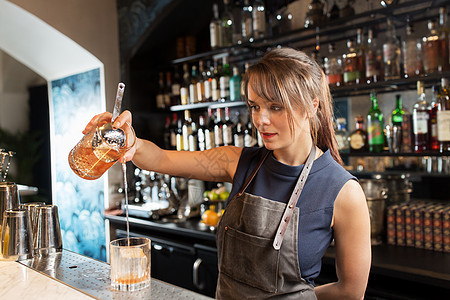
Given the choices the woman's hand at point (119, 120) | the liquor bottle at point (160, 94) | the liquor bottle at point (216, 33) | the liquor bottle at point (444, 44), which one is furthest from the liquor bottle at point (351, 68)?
the liquor bottle at point (160, 94)

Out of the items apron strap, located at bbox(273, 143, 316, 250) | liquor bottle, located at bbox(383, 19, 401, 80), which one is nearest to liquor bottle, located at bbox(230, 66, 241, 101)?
liquor bottle, located at bbox(383, 19, 401, 80)

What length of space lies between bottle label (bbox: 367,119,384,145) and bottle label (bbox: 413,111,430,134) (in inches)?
9.1

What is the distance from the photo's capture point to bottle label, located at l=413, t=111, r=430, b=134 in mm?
2463

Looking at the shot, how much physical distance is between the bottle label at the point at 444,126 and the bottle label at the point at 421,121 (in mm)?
105

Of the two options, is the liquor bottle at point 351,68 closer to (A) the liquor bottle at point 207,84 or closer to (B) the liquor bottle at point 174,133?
(A) the liquor bottle at point 207,84

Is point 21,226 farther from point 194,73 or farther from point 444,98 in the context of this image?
point 194,73

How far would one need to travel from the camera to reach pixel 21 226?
143 centimetres

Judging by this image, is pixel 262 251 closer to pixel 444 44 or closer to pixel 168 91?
pixel 444 44

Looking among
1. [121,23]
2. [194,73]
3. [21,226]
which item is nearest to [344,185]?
[21,226]

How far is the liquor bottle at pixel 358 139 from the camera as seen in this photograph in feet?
8.95

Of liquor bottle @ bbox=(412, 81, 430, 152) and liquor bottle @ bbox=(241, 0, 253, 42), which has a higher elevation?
liquor bottle @ bbox=(241, 0, 253, 42)

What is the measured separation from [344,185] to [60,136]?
3.70 metres

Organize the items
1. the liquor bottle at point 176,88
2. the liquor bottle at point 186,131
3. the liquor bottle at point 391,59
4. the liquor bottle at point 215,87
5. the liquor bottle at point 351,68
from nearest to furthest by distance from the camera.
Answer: the liquor bottle at point 391,59 < the liquor bottle at point 351,68 < the liquor bottle at point 215,87 < the liquor bottle at point 186,131 < the liquor bottle at point 176,88

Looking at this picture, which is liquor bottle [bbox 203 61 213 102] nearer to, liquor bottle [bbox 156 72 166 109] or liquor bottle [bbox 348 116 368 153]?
liquor bottle [bbox 156 72 166 109]
